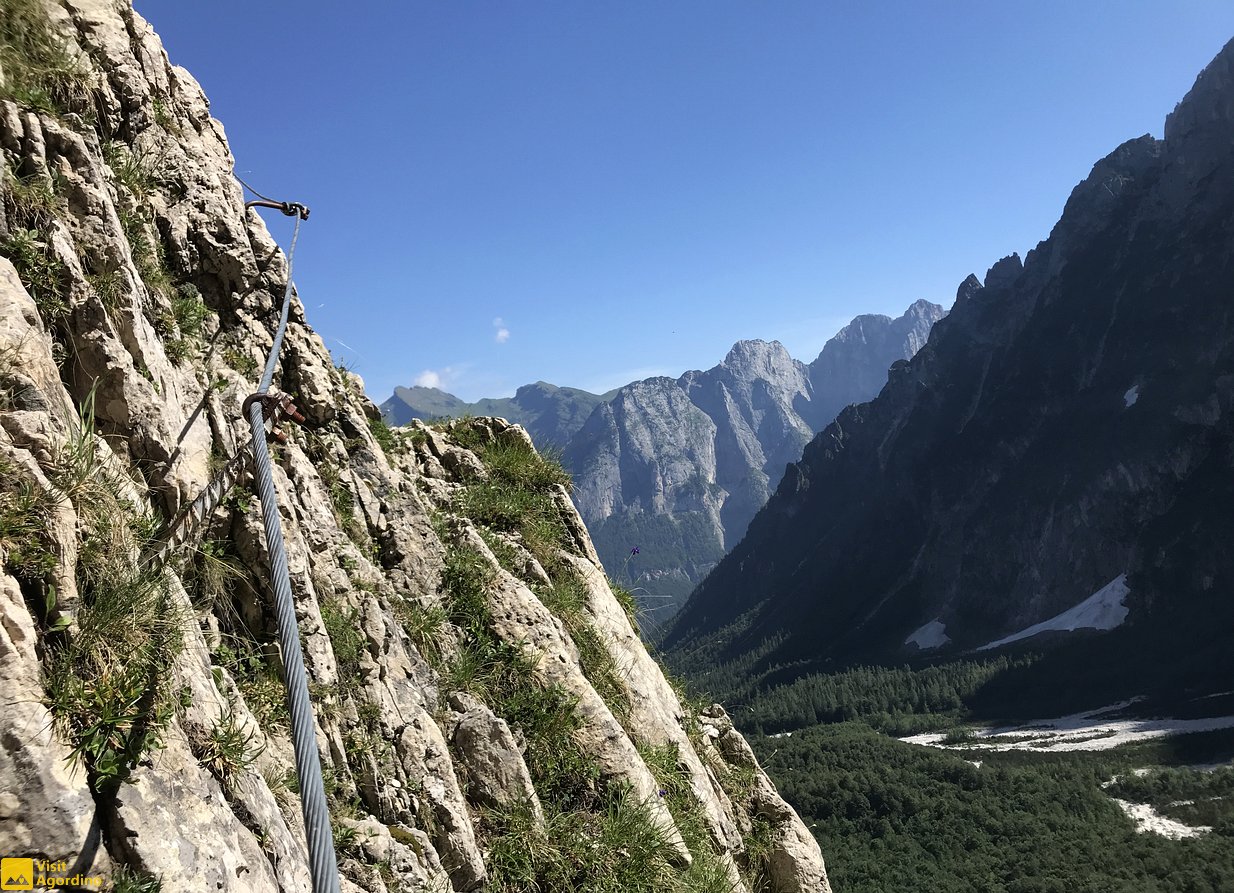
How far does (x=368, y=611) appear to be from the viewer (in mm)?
6262

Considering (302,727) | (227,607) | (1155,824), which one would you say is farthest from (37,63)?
(1155,824)

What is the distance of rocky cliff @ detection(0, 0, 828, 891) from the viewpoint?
323cm

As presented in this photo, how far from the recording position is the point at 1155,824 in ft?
261

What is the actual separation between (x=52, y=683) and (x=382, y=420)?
6301 millimetres

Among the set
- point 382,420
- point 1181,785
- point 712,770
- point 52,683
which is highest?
point 382,420

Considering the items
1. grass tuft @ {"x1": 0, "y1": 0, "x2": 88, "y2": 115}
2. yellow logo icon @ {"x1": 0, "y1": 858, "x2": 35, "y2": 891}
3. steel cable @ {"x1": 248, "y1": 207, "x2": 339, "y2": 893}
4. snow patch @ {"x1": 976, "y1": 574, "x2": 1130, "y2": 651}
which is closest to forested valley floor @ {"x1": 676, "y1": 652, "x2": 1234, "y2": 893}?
snow patch @ {"x1": 976, "y1": 574, "x2": 1130, "y2": 651}

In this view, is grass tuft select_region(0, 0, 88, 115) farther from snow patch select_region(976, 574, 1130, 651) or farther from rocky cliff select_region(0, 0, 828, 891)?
snow patch select_region(976, 574, 1130, 651)

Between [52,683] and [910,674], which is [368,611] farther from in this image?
[910,674]

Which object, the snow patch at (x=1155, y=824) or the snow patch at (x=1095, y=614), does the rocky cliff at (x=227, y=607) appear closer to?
the snow patch at (x=1155, y=824)

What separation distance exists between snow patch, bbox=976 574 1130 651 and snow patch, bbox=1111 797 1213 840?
296 feet

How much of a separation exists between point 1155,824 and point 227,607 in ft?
341

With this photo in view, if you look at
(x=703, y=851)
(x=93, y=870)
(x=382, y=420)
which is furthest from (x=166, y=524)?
(x=703, y=851)

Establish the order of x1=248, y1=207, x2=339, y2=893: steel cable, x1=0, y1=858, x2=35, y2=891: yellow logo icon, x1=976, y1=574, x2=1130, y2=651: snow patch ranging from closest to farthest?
1. x1=0, y1=858, x2=35, y2=891: yellow logo icon
2. x1=248, y1=207, x2=339, y2=893: steel cable
3. x1=976, y1=574, x2=1130, y2=651: snow patch

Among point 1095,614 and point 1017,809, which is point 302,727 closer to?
point 1017,809
